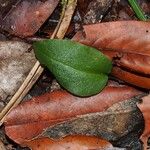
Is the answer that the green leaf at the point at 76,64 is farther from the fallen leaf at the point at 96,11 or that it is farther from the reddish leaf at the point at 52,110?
the fallen leaf at the point at 96,11

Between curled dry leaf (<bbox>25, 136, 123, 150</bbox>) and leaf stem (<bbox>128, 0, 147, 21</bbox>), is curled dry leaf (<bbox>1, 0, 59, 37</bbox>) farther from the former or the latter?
curled dry leaf (<bbox>25, 136, 123, 150</bbox>)

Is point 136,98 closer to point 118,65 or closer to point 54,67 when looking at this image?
point 118,65

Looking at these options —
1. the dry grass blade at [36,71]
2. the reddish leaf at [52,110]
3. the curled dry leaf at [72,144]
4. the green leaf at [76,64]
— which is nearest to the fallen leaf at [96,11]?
the dry grass blade at [36,71]

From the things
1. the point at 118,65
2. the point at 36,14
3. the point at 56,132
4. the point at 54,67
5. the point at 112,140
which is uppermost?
the point at 36,14

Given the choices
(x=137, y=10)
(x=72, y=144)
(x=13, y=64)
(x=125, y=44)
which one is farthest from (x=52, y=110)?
(x=137, y=10)

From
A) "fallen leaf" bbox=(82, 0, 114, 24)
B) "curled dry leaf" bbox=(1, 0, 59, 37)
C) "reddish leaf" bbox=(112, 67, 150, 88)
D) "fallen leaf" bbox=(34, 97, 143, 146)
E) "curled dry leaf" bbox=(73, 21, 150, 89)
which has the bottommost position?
"fallen leaf" bbox=(34, 97, 143, 146)

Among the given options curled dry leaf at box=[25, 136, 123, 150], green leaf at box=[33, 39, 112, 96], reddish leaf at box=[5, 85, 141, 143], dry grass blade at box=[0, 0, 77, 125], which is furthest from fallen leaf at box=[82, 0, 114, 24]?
curled dry leaf at box=[25, 136, 123, 150]

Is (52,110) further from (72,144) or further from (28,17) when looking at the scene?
(28,17)

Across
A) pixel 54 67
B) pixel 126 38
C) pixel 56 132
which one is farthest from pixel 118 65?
pixel 56 132
